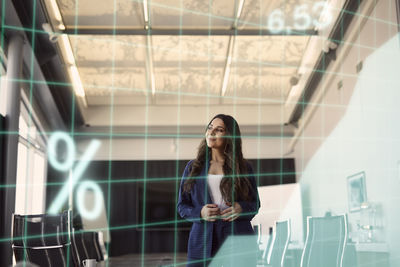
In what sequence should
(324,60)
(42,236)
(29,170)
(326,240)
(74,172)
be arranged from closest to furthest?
(42,236) < (326,240) < (324,60) < (29,170) < (74,172)

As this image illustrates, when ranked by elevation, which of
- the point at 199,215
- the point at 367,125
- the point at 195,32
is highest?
the point at 195,32

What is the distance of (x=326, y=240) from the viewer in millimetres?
3768

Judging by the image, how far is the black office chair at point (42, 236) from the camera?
2.91 meters

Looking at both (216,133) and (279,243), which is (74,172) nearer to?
(279,243)

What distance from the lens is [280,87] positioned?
997 centimetres

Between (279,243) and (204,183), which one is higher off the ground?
(204,183)

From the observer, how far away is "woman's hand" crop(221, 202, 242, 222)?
1.85 meters

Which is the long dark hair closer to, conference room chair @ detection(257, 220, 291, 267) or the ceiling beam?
conference room chair @ detection(257, 220, 291, 267)

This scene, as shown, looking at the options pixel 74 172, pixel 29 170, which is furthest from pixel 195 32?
pixel 74 172

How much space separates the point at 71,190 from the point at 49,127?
4.80ft

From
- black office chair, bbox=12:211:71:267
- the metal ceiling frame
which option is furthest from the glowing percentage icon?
black office chair, bbox=12:211:71:267

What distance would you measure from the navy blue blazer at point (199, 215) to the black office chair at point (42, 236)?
1222mm

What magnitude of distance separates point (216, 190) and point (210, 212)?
0.09 meters

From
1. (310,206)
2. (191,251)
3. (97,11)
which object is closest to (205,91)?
(310,206)
